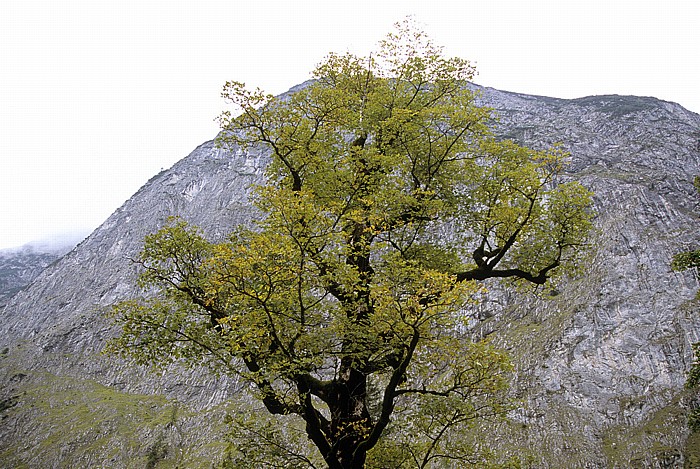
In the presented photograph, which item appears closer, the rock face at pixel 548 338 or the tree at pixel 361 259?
the tree at pixel 361 259

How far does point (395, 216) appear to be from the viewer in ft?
39.8

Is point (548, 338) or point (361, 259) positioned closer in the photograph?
point (361, 259)

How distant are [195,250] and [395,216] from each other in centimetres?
545

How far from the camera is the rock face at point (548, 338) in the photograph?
236 feet

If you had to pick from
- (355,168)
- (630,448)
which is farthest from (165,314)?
(630,448)

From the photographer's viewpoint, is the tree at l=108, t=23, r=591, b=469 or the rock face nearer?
the tree at l=108, t=23, r=591, b=469

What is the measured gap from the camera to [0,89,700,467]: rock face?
71938mm

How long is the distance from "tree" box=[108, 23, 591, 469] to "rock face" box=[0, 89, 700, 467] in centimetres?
2451

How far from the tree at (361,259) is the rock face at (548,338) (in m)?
24.5

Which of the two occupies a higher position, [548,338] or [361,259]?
[361,259]

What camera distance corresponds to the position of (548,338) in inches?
3420

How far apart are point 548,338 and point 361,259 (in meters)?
86.7

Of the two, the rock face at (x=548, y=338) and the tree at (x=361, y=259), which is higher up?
the tree at (x=361, y=259)

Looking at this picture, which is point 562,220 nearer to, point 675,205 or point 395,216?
point 395,216
